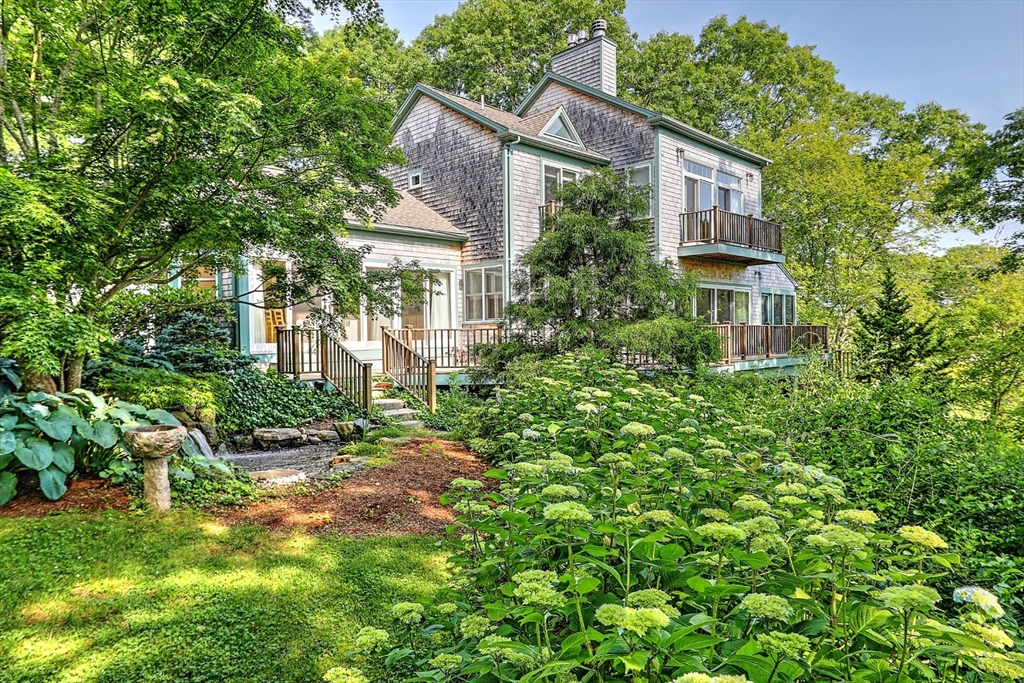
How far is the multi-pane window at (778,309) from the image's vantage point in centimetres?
1981

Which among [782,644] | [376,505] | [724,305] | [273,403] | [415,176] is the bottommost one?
[376,505]

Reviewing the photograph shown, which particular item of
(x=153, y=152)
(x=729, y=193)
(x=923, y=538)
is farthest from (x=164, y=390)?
(x=729, y=193)

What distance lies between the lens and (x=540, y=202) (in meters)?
15.1

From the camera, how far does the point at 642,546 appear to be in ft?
6.23

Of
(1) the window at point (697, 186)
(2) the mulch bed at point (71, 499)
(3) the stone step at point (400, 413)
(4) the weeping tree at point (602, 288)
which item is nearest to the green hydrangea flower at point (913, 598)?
(2) the mulch bed at point (71, 499)

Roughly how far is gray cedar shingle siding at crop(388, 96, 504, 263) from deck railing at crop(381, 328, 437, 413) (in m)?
4.41

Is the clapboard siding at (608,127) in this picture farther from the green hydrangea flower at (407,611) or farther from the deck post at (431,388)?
the green hydrangea flower at (407,611)

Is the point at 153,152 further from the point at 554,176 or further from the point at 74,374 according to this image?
the point at 554,176

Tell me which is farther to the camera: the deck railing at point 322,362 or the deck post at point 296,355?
the deck post at point 296,355

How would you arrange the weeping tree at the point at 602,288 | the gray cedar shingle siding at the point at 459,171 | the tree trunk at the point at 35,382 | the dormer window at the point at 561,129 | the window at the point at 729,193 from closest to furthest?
1. the tree trunk at the point at 35,382
2. the weeping tree at the point at 602,288
3. the gray cedar shingle siding at the point at 459,171
4. the dormer window at the point at 561,129
5. the window at the point at 729,193

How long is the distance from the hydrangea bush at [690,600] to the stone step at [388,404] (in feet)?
25.9

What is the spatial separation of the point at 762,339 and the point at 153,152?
1527 centimetres

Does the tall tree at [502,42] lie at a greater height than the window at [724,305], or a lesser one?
greater

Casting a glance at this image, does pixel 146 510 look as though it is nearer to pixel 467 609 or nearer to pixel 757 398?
pixel 467 609
